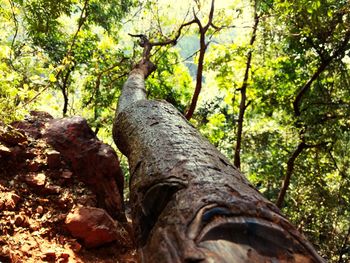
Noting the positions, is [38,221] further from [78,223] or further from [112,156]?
[112,156]

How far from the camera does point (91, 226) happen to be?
13.2 feet

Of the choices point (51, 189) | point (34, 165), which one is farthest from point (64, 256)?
point (34, 165)

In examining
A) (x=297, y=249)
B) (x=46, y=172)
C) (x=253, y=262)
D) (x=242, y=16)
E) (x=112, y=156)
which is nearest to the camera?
(x=253, y=262)

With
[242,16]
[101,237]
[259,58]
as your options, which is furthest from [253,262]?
[259,58]

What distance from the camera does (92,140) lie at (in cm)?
518

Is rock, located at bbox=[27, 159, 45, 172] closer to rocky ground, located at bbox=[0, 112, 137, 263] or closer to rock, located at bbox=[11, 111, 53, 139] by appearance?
rocky ground, located at bbox=[0, 112, 137, 263]

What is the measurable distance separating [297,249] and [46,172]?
429 cm

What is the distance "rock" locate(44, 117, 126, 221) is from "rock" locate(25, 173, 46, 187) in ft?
1.75

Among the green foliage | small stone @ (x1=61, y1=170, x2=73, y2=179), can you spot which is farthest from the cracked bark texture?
the green foliage

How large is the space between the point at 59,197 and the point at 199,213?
12.5 feet

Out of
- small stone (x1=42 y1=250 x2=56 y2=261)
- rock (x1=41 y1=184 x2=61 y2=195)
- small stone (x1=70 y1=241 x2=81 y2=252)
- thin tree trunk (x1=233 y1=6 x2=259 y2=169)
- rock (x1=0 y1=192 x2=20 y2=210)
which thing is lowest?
small stone (x1=42 y1=250 x2=56 y2=261)

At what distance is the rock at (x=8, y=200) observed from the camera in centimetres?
379

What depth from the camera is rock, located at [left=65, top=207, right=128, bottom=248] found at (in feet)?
13.1

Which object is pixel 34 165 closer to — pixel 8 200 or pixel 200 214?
pixel 8 200
